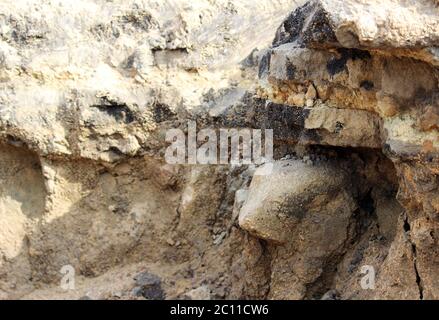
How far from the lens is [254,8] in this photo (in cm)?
548

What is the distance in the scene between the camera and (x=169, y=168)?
5.17m

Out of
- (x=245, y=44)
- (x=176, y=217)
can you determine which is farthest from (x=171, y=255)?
(x=245, y=44)

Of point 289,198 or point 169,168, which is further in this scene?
point 169,168

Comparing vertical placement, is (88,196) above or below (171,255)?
above

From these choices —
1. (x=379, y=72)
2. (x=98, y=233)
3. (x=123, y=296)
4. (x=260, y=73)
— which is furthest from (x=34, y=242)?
(x=379, y=72)

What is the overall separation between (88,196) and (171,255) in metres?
0.71

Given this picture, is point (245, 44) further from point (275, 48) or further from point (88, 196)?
point (88, 196)

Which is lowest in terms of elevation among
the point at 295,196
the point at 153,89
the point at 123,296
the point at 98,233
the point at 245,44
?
the point at 123,296

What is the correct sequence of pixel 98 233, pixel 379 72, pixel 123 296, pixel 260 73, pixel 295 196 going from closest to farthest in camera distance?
pixel 379 72
pixel 295 196
pixel 260 73
pixel 123 296
pixel 98 233

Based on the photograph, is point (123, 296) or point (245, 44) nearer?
point (123, 296)

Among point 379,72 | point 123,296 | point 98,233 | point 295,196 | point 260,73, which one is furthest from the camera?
point 98,233

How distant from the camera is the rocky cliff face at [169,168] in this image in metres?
4.29

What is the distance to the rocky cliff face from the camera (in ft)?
14.1

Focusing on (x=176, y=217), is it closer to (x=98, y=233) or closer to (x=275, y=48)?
(x=98, y=233)
